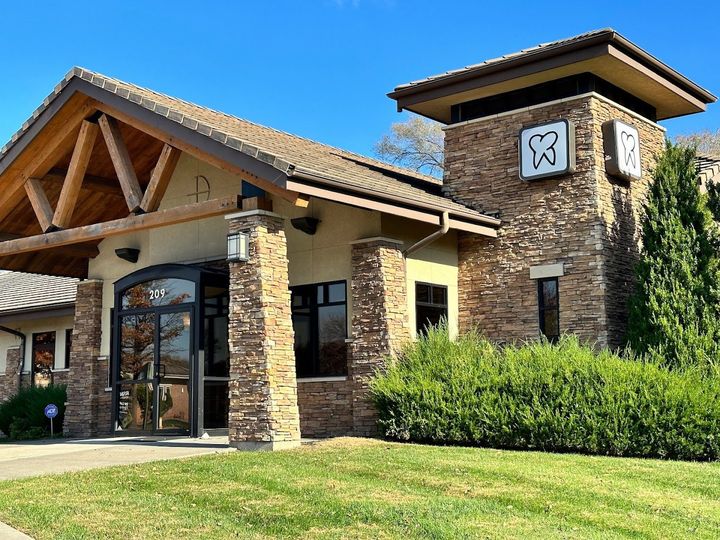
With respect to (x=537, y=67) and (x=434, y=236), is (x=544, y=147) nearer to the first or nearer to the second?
(x=537, y=67)

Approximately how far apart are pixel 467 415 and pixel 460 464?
252 cm

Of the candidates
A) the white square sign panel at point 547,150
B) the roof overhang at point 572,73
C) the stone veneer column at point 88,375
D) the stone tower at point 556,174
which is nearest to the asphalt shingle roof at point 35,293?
the stone veneer column at point 88,375

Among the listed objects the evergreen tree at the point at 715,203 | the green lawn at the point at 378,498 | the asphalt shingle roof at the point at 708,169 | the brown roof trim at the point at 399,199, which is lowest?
the green lawn at the point at 378,498

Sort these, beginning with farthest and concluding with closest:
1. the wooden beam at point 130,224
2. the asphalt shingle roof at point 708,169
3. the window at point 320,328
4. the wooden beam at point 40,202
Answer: the asphalt shingle roof at point 708,169 → the wooden beam at point 40,202 → the window at point 320,328 → the wooden beam at point 130,224

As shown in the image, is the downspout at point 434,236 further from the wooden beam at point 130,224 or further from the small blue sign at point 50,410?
the small blue sign at point 50,410

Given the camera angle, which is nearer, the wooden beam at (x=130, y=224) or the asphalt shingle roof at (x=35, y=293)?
the wooden beam at (x=130, y=224)

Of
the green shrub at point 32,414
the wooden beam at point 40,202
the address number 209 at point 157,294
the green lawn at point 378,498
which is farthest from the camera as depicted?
the green shrub at point 32,414

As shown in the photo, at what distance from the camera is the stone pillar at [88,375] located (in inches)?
773

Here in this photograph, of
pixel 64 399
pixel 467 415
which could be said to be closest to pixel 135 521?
pixel 467 415

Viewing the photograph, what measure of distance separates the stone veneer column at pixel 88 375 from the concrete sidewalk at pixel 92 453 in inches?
111

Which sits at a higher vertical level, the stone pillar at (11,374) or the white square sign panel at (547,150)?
the white square sign panel at (547,150)

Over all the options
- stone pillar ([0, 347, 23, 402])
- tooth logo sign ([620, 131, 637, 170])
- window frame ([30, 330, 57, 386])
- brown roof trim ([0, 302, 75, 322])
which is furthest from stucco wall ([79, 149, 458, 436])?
stone pillar ([0, 347, 23, 402])

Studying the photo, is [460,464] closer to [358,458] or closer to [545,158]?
[358,458]

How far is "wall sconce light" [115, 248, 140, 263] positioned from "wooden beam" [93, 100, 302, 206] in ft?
12.9
